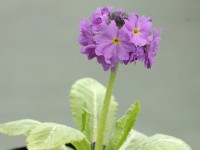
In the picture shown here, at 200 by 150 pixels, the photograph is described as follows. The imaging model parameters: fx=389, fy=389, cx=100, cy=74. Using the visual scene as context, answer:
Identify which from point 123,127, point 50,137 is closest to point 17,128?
point 50,137

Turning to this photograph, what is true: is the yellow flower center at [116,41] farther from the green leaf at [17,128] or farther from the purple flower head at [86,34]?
the green leaf at [17,128]

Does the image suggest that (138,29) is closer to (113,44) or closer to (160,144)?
(113,44)

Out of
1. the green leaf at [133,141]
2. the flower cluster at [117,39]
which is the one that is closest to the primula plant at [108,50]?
the flower cluster at [117,39]

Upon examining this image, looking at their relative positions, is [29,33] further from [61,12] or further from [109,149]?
[109,149]

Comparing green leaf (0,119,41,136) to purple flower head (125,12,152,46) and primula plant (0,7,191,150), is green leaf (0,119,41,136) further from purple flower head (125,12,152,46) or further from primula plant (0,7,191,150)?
purple flower head (125,12,152,46)

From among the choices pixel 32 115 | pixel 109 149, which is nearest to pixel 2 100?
pixel 32 115

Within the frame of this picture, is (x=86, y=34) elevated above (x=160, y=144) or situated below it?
above
